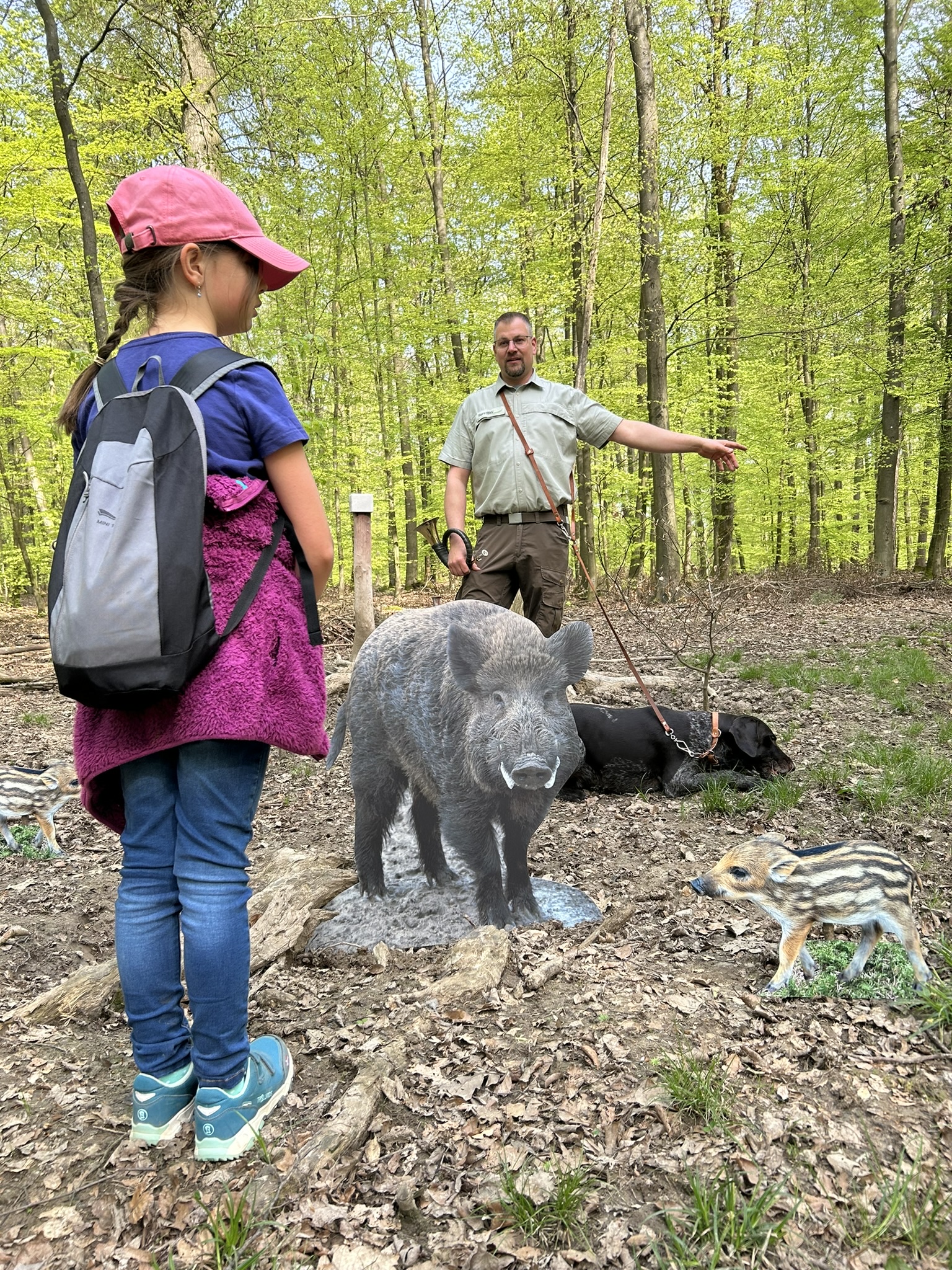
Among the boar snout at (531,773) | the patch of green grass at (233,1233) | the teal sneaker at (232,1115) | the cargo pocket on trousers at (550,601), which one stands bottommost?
the patch of green grass at (233,1233)

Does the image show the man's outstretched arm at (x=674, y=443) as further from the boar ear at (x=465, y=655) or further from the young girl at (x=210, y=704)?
the young girl at (x=210, y=704)

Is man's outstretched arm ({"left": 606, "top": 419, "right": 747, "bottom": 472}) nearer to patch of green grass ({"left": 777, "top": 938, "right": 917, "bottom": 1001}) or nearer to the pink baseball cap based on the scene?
patch of green grass ({"left": 777, "top": 938, "right": 917, "bottom": 1001})

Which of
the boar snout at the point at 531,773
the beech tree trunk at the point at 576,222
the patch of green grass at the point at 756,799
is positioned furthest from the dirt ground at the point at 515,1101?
the beech tree trunk at the point at 576,222

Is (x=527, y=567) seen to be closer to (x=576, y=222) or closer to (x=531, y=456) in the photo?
(x=531, y=456)

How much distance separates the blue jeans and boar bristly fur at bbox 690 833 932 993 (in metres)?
1.65

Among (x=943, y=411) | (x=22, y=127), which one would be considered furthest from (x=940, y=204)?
(x=22, y=127)

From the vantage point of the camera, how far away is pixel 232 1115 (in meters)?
1.90

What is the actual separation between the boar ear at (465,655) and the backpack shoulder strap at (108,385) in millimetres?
1440

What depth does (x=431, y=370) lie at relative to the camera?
52.9ft

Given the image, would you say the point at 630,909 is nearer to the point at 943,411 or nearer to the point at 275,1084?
the point at 275,1084

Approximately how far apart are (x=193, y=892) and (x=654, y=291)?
11801mm

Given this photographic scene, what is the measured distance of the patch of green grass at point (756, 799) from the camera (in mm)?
4398

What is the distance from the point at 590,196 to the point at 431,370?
5.38 m

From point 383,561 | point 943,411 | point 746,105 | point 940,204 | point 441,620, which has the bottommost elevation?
point 383,561
